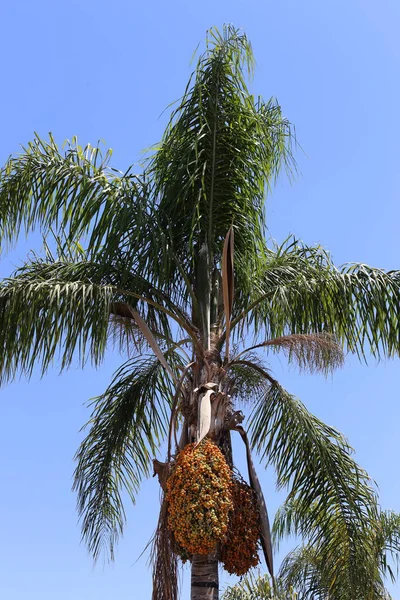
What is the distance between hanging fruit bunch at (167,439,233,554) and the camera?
8.13m

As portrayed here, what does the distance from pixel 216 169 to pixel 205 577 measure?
179 inches

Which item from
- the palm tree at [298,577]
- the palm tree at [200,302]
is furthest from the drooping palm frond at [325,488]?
the palm tree at [298,577]

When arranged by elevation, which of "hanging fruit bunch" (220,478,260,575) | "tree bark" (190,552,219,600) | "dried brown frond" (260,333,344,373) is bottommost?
"tree bark" (190,552,219,600)

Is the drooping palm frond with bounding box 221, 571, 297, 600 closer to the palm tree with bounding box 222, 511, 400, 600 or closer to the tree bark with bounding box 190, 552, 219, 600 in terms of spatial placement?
the palm tree with bounding box 222, 511, 400, 600

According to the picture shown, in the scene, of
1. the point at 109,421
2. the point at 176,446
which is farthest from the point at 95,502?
the point at 176,446

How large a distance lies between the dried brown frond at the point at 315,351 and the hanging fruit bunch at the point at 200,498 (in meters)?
1.36

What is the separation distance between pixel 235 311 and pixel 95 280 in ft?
6.05

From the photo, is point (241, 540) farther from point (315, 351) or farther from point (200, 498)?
point (315, 351)

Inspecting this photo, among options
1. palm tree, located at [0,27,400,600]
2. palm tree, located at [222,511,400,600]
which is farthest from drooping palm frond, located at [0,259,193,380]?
palm tree, located at [222,511,400,600]

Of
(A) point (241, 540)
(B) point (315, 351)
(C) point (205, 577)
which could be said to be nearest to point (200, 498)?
(A) point (241, 540)

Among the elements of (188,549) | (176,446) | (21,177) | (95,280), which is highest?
(21,177)

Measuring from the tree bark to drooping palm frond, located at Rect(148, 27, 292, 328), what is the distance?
114 inches

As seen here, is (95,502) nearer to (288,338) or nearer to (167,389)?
(167,389)

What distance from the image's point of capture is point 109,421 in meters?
10.8
